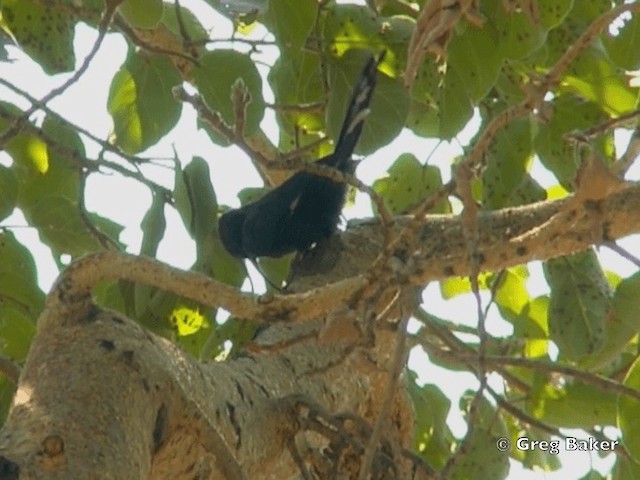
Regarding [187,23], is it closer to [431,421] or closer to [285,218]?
[285,218]

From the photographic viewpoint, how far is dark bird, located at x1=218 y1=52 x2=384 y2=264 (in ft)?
10.0

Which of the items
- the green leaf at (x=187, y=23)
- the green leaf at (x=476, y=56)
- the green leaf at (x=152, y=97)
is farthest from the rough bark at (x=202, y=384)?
the green leaf at (x=187, y=23)

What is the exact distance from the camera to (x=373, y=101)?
2.11 metres

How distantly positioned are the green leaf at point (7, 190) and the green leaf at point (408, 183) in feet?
2.52

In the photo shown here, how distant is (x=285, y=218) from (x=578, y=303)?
1.29 metres

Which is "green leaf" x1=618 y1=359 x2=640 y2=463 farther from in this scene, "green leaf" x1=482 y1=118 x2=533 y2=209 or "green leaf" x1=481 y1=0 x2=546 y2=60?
"green leaf" x1=481 y1=0 x2=546 y2=60

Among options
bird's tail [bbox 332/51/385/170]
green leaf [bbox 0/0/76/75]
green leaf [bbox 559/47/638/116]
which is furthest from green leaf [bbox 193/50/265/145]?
green leaf [bbox 559/47/638/116]

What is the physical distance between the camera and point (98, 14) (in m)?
2.08

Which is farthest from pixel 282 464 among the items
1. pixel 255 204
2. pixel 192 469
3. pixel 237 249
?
pixel 255 204

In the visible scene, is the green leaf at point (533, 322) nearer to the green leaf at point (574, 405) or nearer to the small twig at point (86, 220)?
the green leaf at point (574, 405)

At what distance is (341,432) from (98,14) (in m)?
0.92

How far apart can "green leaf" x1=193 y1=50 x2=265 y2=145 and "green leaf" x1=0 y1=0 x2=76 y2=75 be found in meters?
0.28

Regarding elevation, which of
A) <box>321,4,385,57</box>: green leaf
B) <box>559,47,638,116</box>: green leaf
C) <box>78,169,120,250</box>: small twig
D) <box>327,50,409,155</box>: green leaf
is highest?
<box>559,47,638,116</box>: green leaf

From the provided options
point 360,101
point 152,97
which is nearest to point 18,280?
point 152,97
